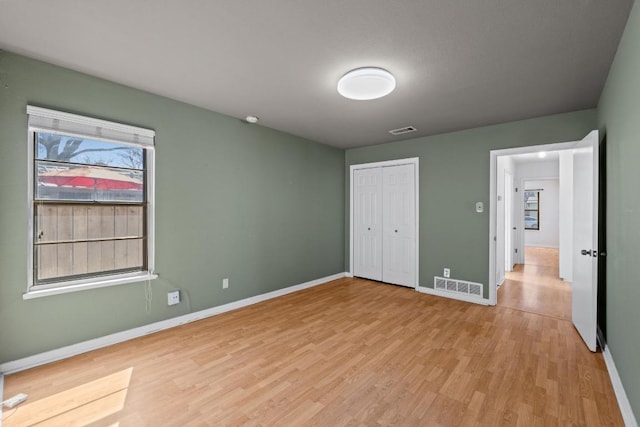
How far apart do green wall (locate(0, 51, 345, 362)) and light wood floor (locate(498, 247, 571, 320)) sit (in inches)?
115

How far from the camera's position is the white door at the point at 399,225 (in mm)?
4816

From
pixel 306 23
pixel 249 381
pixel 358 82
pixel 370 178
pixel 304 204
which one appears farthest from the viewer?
pixel 370 178

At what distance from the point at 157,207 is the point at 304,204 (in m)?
2.29

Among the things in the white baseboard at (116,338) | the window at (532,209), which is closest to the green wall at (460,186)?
the white baseboard at (116,338)

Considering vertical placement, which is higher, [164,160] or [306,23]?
[306,23]

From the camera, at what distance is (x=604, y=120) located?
2732 mm

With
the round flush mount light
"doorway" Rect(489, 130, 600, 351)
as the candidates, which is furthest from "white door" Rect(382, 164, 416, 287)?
the round flush mount light

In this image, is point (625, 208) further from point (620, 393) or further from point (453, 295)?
point (453, 295)

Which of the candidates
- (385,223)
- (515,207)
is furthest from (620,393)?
(515,207)

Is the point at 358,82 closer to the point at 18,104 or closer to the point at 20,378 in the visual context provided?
the point at 18,104

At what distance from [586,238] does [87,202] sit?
4.72 metres

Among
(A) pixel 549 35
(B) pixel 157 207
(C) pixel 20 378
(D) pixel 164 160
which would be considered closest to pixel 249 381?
(C) pixel 20 378

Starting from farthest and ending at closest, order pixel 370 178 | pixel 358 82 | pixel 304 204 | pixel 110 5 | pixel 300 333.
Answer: pixel 370 178
pixel 304 204
pixel 300 333
pixel 358 82
pixel 110 5

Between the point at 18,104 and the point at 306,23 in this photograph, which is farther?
the point at 18,104
